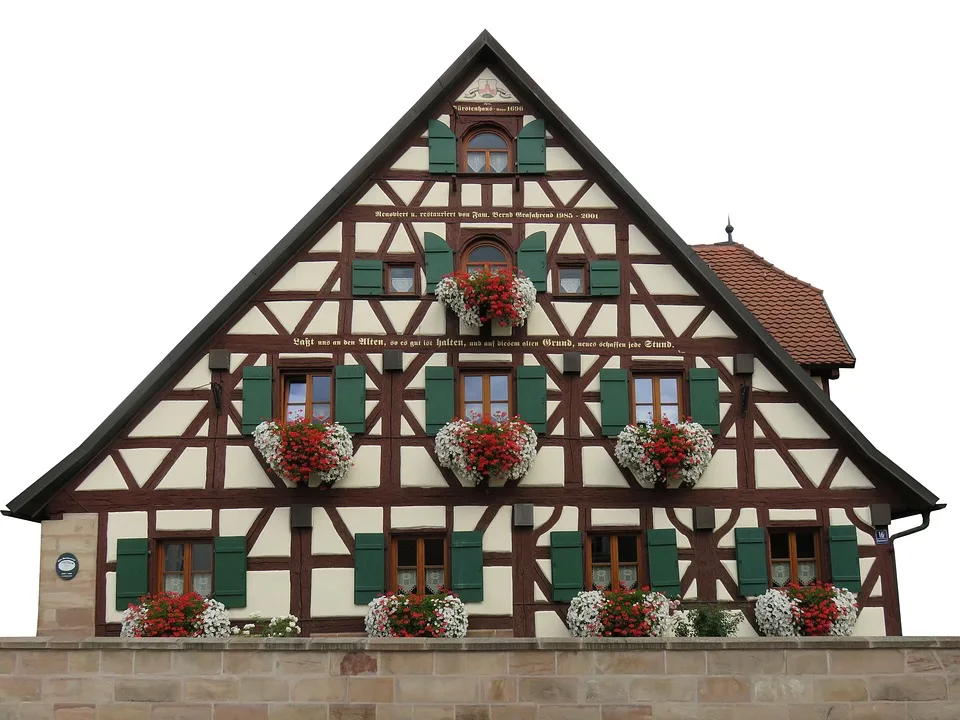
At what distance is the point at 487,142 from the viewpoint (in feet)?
56.0

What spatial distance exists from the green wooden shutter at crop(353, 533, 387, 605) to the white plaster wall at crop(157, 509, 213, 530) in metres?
1.86

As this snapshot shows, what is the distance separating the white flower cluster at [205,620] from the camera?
14.6 metres

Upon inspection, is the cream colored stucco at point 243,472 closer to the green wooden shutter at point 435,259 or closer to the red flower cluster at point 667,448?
the green wooden shutter at point 435,259

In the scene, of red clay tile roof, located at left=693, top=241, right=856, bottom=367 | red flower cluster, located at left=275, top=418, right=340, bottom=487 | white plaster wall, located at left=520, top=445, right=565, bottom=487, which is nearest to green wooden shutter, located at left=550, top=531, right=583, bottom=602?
white plaster wall, located at left=520, top=445, right=565, bottom=487

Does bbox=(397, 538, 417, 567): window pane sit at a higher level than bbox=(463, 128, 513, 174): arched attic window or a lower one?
lower

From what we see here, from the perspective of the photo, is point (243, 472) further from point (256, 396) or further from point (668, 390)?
point (668, 390)

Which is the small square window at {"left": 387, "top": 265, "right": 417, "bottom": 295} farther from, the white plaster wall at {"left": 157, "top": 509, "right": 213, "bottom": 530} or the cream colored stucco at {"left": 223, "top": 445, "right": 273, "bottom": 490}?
the white plaster wall at {"left": 157, "top": 509, "right": 213, "bottom": 530}

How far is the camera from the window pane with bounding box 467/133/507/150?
17062 millimetres

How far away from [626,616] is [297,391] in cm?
507

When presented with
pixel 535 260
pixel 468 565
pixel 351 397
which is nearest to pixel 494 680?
pixel 468 565

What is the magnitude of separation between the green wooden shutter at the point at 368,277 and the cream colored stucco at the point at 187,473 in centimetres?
290

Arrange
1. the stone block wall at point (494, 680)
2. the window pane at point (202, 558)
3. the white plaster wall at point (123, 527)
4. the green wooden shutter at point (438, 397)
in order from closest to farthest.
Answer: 1. the stone block wall at point (494, 680)
2. the white plaster wall at point (123, 527)
3. the window pane at point (202, 558)
4. the green wooden shutter at point (438, 397)

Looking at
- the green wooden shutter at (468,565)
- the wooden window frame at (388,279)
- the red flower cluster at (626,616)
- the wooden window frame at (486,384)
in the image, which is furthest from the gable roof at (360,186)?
the green wooden shutter at (468,565)

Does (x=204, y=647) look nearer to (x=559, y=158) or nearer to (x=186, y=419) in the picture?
(x=186, y=419)
